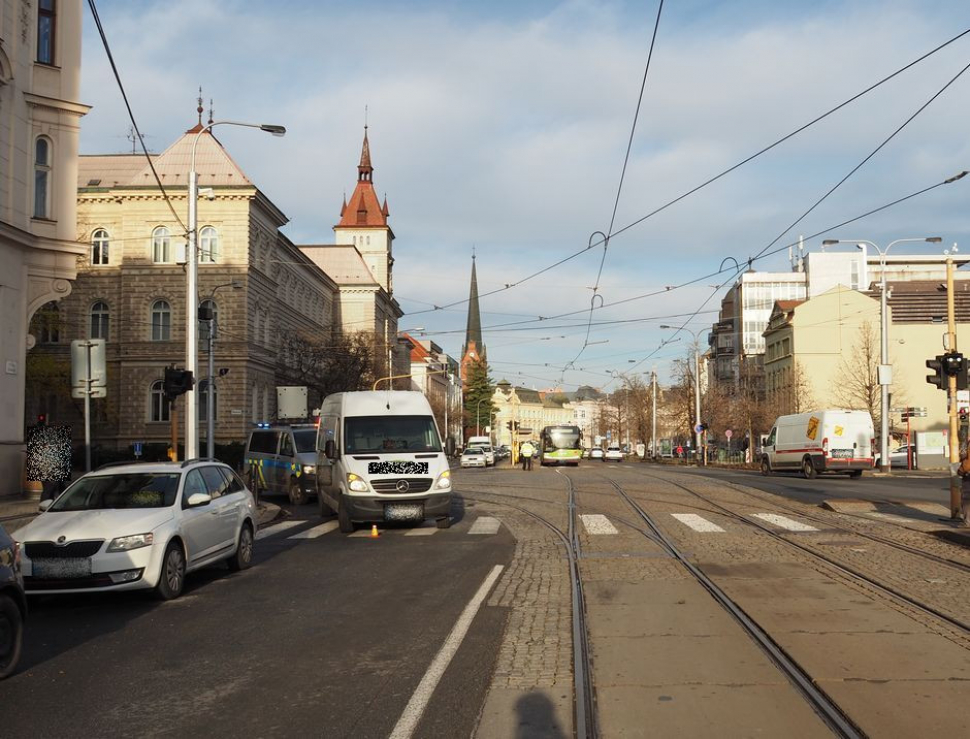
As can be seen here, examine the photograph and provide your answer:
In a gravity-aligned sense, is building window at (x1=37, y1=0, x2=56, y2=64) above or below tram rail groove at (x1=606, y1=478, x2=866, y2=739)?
above

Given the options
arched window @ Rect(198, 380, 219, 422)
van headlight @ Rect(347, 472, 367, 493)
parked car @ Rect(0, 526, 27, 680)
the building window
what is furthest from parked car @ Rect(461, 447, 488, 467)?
parked car @ Rect(0, 526, 27, 680)

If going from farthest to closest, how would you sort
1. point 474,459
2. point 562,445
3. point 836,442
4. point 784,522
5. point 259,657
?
point 474,459 < point 562,445 < point 836,442 < point 784,522 < point 259,657

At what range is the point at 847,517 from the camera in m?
19.0

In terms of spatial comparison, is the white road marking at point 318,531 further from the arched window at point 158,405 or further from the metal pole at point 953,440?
the arched window at point 158,405

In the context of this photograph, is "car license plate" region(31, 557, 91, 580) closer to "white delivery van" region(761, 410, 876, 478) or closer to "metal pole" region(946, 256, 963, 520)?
"metal pole" region(946, 256, 963, 520)

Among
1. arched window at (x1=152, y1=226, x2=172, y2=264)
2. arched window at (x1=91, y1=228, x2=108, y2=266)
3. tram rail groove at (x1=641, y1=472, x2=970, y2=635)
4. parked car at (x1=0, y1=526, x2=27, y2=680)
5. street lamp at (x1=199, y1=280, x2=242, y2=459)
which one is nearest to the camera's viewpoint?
parked car at (x1=0, y1=526, x2=27, y2=680)

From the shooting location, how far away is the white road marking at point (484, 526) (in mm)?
17266

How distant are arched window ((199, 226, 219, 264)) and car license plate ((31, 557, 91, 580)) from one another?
48159 millimetres

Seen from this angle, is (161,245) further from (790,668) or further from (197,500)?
(790,668)

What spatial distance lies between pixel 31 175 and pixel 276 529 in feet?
37.3

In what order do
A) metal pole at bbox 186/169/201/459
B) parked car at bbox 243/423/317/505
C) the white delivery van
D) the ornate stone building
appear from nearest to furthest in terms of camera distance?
1. metal pole at bbox 186/169/201/459
2. the ornate stone building
3. parked car at bbox 243/423/317/505
4. the white delivery van

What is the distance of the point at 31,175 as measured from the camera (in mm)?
23328

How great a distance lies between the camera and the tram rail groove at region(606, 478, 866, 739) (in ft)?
18.7

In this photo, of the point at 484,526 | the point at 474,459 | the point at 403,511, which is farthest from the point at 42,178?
the point at 474,459
